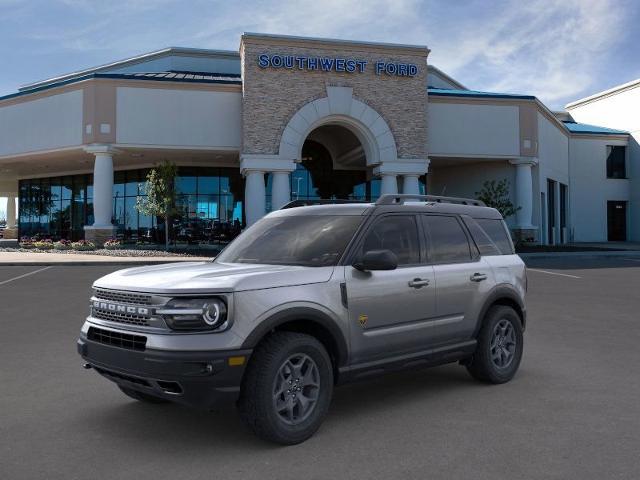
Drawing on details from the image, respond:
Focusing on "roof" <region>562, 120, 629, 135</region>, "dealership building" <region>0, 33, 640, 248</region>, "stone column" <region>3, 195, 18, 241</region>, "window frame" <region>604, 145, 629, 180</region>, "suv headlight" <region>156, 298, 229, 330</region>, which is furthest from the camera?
"stone column" <region>3, 195, 18, 241</region>

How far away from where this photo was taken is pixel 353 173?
38.0 metres

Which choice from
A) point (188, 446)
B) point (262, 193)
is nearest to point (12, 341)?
point (188, 446)

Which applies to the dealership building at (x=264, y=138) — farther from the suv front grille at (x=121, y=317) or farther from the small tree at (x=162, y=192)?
the suv front grille at (x=121, y=317)

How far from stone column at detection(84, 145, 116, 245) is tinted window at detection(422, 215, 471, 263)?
2630 cm

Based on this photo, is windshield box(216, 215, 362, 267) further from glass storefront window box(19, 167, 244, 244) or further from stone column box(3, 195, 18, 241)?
stone column box(3, 195, 18, 241)

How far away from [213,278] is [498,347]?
332cm

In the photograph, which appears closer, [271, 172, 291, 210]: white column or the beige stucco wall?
the beige stucco wall

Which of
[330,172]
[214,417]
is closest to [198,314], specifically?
[214,417]

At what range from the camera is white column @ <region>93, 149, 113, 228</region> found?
96.5 ft

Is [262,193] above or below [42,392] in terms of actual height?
above

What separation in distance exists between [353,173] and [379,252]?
33.7 m

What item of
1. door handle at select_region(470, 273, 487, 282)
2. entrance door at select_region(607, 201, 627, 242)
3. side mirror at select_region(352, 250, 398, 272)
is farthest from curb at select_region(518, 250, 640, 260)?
side mirror at select_region(352, 250, 398, 272)

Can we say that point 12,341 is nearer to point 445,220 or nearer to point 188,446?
point 188,446

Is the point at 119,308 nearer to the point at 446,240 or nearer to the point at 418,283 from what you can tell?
the point at 418,283
